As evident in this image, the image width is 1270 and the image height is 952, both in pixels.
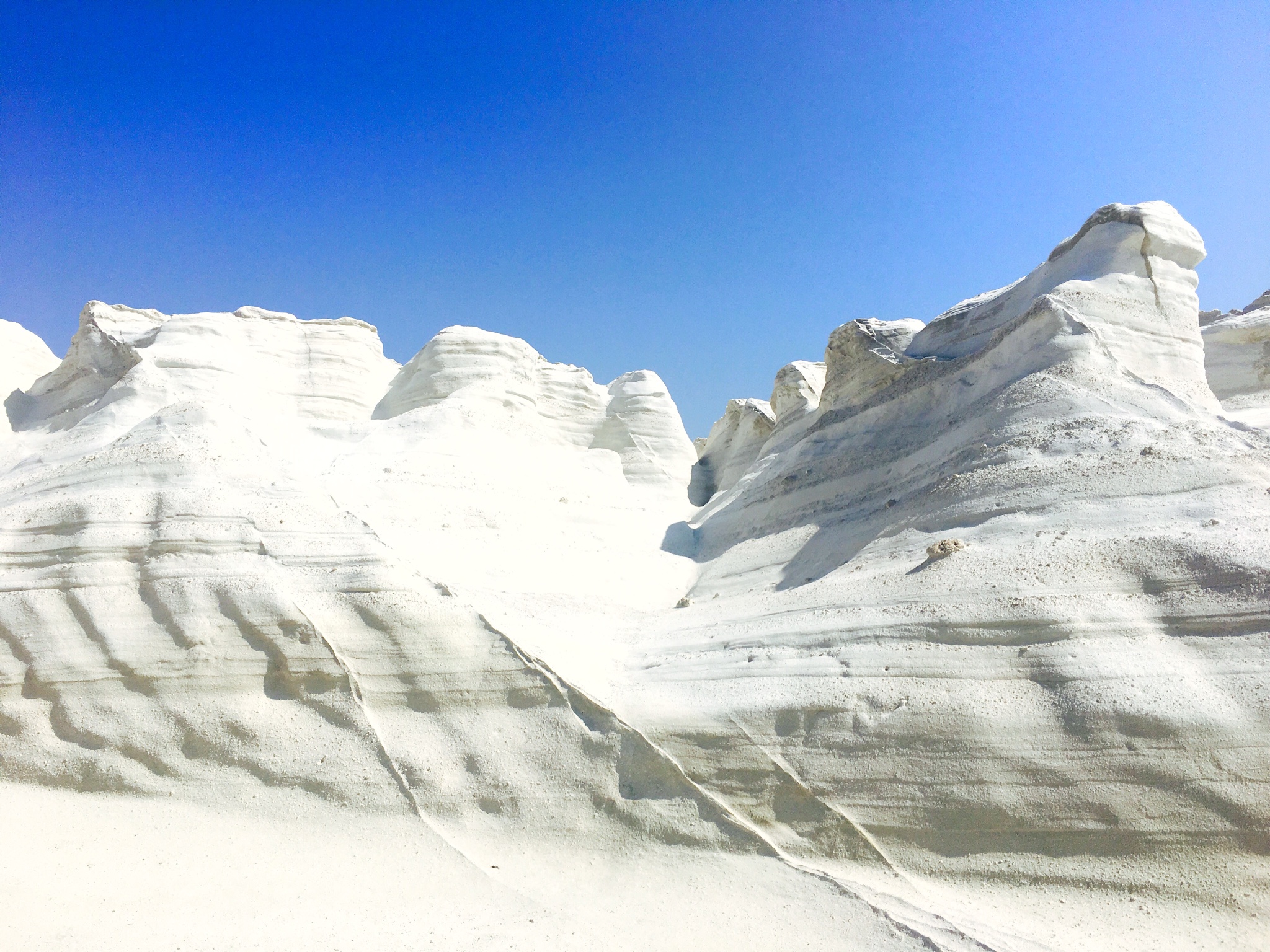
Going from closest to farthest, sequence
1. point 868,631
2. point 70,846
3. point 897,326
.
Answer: point 70,846
point 868,631
point 897,326

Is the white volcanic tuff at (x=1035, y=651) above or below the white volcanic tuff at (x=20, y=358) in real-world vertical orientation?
below

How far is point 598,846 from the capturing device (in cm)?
474

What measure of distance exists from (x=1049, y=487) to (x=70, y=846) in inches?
314

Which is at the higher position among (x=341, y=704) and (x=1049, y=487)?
(x=1049, y=487)

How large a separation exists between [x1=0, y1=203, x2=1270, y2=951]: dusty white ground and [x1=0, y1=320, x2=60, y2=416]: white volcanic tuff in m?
15.5

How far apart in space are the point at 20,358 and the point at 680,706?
2435 centimetres

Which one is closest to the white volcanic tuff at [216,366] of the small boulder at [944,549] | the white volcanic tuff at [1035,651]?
the white volcanic tuff at [1035,651]

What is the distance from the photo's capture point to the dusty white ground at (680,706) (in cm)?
411

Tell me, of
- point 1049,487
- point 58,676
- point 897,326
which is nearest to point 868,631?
point 1049,487

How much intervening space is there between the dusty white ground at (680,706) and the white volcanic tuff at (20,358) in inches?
610

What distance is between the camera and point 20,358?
20578mm

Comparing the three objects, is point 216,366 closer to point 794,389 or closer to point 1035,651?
point 794,389

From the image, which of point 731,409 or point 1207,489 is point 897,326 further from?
point 731,409

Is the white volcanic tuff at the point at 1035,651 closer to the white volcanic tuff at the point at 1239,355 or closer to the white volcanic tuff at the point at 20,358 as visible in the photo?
the white volcanic tuff at the point at 1239,355
